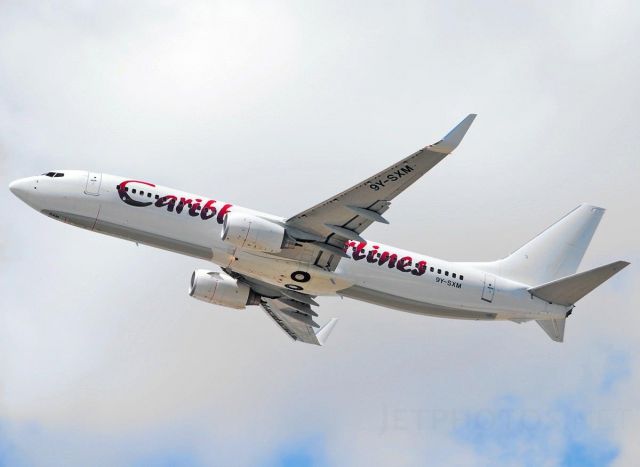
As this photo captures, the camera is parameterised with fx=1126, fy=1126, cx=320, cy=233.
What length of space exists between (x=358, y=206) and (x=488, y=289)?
10302 mm

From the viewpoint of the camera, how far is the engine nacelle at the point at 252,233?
5300 centimetres

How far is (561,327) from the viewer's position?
58750 millimetres

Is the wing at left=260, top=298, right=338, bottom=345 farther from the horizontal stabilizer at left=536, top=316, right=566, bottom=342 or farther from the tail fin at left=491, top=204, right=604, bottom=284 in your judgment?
the horizontal stabilizer at left=536, top=316, right=566, bottom=342

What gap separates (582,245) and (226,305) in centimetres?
2009

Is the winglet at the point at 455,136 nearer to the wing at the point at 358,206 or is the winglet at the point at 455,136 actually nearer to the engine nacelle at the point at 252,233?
the wing at the point at 358,206

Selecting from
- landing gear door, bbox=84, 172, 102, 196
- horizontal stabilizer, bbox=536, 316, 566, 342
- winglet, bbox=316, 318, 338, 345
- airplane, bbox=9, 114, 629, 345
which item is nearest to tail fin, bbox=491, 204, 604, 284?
airplane, bbox=9, 114, 629, 345

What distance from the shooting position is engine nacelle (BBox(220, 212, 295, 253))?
174 ft

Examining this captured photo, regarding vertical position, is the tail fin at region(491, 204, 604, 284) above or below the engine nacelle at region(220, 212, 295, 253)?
above

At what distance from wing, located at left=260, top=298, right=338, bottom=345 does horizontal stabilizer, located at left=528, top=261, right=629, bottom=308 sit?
12.5 meters

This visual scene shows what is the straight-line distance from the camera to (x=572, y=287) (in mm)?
57156

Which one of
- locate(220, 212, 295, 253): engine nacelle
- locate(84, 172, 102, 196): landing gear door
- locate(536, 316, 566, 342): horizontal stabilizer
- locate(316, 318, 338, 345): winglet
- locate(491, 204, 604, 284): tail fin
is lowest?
locate(316, 318, 338, 345): winglet

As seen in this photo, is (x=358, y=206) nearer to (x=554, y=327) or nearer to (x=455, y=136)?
(x=455, y=136)

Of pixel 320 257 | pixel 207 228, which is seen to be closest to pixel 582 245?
pixel 320 257

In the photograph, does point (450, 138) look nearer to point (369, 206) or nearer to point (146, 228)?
point (369, 206)
